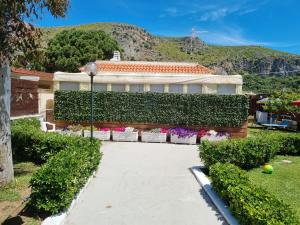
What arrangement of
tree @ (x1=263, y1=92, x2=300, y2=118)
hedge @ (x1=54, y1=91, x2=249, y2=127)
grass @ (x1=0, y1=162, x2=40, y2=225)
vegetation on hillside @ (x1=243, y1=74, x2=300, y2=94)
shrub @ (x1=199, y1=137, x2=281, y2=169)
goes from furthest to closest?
1. vegetation on hillside @ (x1=243, y1=74, x2=300, y2=94)
2. tree @ (x1=263, y1=92, x2=300, y2=118)
3. hedge @ (x1=54, y1=91, x2=249, y2=127)
4. shrub @ (x1=199, y1=137, x2=281, y2=169)
5. grass @ (x1=0, y1=162, x2=40, y2=225)

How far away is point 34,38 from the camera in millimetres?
9211

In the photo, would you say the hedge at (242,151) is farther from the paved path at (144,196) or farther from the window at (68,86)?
the window at (68,86)

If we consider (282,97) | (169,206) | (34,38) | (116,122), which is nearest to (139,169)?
(169,206)

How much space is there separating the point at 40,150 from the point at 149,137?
311 inches

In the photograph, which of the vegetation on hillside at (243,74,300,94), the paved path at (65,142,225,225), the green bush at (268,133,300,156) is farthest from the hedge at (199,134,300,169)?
the vegetation on hillside at (243,74,300,94)

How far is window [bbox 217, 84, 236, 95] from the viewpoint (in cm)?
2152

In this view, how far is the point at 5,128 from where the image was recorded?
9.63 meters

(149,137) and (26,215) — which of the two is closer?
(26,215)

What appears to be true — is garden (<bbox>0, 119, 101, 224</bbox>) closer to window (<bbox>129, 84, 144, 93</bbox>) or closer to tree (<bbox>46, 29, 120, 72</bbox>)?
window (<bbox>129, 84, 144, 93</bbox>)

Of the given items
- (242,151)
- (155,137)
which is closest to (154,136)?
(155,137)

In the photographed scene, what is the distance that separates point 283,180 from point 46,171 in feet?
24.7

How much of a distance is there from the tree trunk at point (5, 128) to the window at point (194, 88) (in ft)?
44.1

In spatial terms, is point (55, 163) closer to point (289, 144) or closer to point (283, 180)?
point (283, 180)

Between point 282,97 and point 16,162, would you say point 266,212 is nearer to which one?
point 16,162
